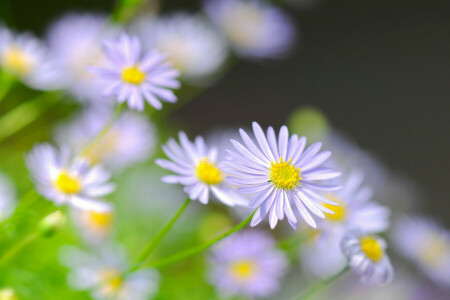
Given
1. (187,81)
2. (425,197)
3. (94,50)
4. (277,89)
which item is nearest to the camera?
(94,50)

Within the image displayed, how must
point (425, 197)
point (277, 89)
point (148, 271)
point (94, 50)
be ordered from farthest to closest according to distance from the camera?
point (277, 89) → point (425, 197) → point (94, 50) → point (148, 271)

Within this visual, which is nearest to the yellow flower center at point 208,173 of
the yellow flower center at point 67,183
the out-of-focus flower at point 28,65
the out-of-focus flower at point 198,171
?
the out-of-focus flower at point 198,171

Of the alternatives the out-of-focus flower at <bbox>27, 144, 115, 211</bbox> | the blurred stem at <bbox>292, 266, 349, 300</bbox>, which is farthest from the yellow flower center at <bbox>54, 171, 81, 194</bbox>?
the blurred stem at <bbox>292, 266, 349, 300</bbox>

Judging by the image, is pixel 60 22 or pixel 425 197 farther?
pixel 425 197

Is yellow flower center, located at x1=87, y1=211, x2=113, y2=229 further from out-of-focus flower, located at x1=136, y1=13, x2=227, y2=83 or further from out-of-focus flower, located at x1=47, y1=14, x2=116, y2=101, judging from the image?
out-of-focus flower, located at x1=136, y1=13, x2=227, y2=83

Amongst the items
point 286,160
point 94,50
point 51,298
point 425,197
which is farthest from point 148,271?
point 425,197

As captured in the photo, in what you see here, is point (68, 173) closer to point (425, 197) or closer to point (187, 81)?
point (187, 81)

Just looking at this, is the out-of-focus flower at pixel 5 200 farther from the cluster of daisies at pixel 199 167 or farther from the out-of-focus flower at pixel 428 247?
the out-of-focus flower at pixel 428 247
